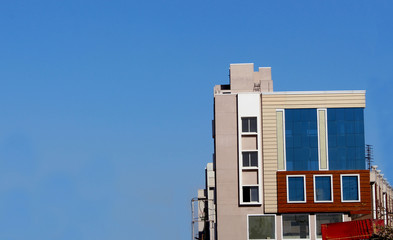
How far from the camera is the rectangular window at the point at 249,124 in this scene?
274 ft

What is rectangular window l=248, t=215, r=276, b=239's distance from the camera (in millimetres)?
81062

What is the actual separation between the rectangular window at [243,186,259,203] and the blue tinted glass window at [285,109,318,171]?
3954 millimetres

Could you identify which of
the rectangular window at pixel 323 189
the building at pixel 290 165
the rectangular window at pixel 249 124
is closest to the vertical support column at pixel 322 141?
the building at pixel 290 165

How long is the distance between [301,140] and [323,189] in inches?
206

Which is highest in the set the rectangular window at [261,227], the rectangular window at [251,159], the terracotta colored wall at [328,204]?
the rectangular window at [251,159]

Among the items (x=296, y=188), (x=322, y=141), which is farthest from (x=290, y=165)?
(x=322, y=141)

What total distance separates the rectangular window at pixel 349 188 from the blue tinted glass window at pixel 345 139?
3.42 ft

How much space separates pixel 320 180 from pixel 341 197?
2.59 metres

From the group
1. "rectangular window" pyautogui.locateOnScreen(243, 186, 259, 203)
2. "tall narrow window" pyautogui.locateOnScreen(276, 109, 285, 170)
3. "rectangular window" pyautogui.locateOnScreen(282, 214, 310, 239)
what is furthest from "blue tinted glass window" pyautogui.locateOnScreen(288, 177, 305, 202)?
"rectangular window" pyautogui.locateOnScreen(243, 186, 259, 203)

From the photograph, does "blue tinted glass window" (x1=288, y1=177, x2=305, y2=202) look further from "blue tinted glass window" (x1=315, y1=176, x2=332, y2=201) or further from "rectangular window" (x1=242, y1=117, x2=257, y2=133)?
"rectangular window" (x1=242, y1=117, x2=257, y2=133)

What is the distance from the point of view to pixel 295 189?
268 ft

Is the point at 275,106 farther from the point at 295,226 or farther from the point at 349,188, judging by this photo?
the point at 295,226

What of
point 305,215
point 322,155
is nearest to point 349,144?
point 322,155

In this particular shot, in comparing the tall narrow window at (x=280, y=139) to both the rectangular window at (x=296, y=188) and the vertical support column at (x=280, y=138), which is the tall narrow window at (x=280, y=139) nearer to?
the vertical support column at (x=280, y=138)
